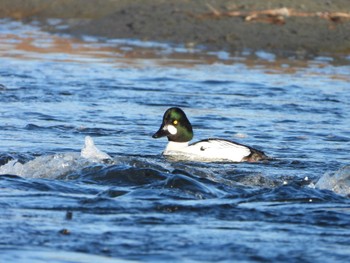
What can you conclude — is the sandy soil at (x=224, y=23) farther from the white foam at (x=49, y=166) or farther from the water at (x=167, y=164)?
the white foam at (x=49, y=166)

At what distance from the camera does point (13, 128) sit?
41.7ft

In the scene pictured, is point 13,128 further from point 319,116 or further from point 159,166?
point 319,116

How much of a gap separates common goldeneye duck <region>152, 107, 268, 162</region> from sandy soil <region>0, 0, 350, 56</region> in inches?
397

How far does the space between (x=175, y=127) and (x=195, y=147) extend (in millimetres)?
585

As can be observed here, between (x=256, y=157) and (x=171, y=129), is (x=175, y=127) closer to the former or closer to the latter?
(x=171, y=129)

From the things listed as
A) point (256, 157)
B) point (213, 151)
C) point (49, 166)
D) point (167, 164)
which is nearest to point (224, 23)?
point (213, 151)

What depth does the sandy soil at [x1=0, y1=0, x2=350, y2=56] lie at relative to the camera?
73.6 feet

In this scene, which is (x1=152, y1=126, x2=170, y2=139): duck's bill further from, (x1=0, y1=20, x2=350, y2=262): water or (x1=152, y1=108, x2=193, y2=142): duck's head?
(x1=0, y1=20, x2=350, y2=262): water

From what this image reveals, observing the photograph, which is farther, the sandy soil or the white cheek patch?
the sandy soil

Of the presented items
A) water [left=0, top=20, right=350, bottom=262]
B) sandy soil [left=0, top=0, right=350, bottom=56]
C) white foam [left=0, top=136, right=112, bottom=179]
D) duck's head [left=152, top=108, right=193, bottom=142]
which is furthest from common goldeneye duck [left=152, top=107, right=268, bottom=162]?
sandy soil [left=0, top=0, right=350, bottom=56]

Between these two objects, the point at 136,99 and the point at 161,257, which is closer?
the point at 161,257

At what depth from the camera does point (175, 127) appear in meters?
12.2

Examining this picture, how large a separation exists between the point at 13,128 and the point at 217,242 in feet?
19.8

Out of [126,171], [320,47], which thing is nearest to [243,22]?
[320,47]
